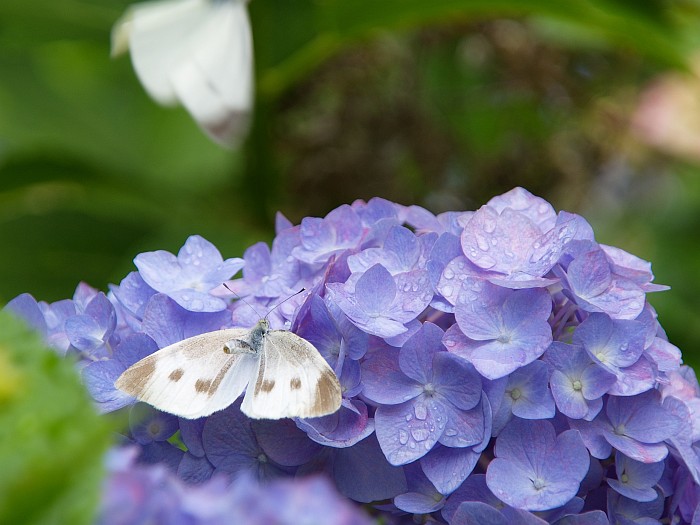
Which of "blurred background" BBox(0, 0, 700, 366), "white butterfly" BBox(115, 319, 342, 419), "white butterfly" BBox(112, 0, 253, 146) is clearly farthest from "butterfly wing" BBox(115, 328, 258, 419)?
"blurred background" BBox(0, 0, 700, 366)

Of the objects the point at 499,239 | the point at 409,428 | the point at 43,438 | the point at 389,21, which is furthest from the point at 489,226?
the point at 389,21

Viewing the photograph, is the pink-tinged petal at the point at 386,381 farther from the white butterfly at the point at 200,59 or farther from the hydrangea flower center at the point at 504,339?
the white butterfly at the point at 200,59

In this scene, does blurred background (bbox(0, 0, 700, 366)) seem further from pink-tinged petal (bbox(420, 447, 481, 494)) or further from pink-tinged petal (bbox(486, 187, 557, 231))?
pink-tinged petal (bbox(420, 447, 481, 494))

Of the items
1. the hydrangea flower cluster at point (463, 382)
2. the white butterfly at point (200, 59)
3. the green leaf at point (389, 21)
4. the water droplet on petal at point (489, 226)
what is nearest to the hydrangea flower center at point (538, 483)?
the hydrangea flower cluster at point (463, 382)

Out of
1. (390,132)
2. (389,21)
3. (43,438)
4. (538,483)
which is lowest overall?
(390,132)

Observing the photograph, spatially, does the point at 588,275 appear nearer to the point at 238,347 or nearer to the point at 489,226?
the point at 489,226
